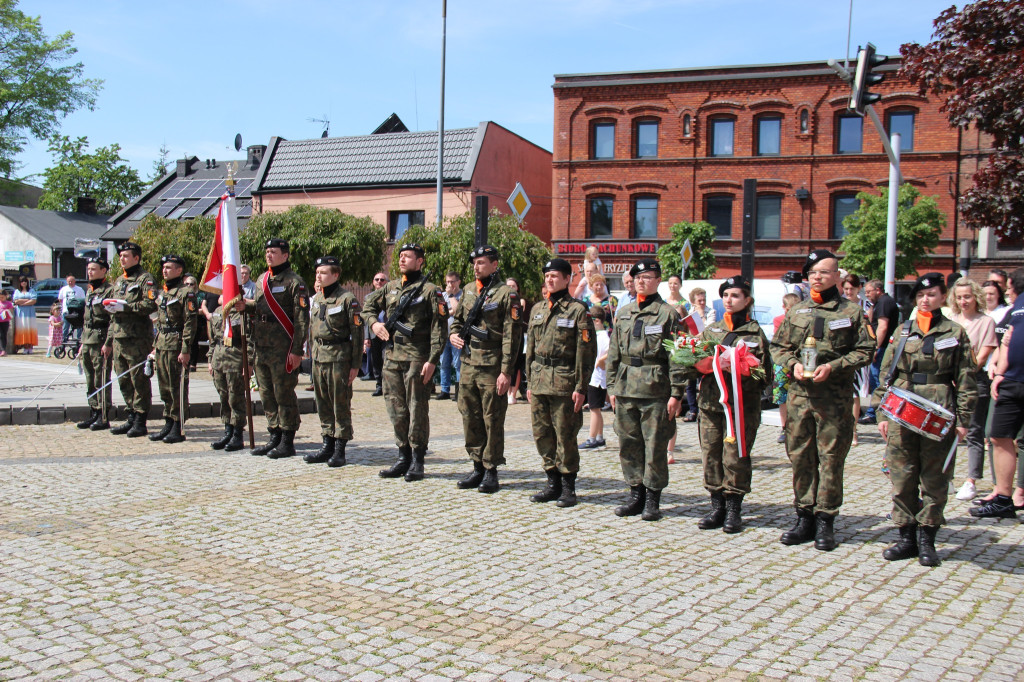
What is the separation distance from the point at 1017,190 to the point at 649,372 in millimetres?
9802

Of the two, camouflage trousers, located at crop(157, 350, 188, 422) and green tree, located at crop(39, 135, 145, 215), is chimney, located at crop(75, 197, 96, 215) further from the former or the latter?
camouflage trousers, located at crop(157, 350, 188, 422)

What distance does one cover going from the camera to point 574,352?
7.26 metres

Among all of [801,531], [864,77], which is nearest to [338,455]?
[801,531]

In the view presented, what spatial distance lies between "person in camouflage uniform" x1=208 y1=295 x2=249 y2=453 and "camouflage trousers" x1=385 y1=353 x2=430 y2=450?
224 cm

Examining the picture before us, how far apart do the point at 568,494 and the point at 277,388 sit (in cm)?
371

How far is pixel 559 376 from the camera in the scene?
23.7 ft

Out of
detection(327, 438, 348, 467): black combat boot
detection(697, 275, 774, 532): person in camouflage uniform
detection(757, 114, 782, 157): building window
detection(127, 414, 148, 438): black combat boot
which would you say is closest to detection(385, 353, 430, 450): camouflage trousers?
detection(327, 438, 348, 467): black combat boot

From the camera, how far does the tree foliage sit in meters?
13.1

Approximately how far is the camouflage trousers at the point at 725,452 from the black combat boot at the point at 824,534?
597 mm

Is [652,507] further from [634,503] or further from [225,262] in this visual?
[225,262]

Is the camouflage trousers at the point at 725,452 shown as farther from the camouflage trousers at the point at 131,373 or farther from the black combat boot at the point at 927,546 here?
the camouflage trousers at the point at 131,373

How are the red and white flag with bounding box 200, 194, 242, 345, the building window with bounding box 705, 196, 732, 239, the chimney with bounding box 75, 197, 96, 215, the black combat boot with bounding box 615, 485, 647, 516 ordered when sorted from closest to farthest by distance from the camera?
the black combat boot with bounding box 615, 485, 647, 516 → the red and white flag with bounding box 200, 194, 242, 345 → the building window with bounding box 705, 196, 732, 239 → the chimney with bounding box 75, 197, 96, 215

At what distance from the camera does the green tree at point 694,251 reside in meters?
35.8

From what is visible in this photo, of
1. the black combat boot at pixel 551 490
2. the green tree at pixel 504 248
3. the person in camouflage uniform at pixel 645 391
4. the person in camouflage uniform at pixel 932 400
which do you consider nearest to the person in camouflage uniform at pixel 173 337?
the black combat boot at pixel 551 490
